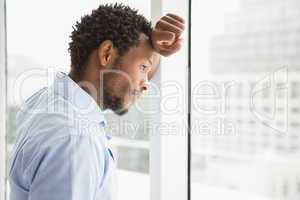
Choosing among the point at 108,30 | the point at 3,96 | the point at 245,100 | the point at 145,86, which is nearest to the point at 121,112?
the point at 145,86

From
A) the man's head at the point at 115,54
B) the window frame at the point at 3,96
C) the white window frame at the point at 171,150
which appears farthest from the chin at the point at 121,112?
the window frame at the point at 3,96

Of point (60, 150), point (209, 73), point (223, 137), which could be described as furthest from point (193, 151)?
point (60, 150)

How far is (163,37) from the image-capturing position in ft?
3.86

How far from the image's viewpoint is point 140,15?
1211 millimetres

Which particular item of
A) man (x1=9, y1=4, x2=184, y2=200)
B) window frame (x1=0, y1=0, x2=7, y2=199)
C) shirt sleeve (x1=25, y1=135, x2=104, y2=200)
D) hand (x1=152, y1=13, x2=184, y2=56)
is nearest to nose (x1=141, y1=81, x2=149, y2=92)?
man (x1=9, y1=4, x2=184, y2=200)

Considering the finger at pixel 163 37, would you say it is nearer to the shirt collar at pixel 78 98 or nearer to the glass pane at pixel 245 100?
the glass pane at pixel 245 100

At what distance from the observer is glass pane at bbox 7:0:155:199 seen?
1352 mm

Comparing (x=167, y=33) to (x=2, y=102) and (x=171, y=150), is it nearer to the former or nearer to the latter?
(x=171, y=150)

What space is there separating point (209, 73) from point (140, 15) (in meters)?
0.29

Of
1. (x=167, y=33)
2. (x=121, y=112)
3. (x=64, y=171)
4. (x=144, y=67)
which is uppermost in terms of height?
(x=167, y=33)

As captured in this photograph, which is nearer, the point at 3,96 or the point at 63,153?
the point at 63,153

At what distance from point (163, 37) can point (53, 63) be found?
582 mm

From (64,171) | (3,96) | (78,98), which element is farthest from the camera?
(3,96)

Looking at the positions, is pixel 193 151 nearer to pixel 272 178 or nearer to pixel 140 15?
pixel 272 178
